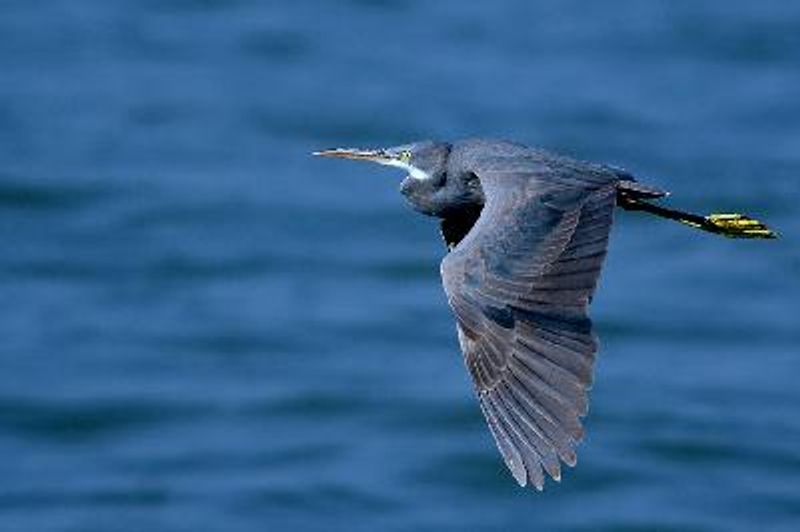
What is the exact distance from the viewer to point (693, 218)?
1147cm

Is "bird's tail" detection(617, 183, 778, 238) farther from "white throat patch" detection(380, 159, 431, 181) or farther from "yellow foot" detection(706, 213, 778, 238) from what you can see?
"white throat patch" detection(380, 159, 431, 181)

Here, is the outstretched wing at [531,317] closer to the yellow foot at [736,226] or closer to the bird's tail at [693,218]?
the bird's tail at [693,218]

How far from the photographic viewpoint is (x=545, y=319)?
999 centimetres

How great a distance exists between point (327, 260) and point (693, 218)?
7.17 m

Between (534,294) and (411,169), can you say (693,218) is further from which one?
(534,294)

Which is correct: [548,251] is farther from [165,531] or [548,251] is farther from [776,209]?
[776,209]

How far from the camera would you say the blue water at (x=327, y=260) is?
16.6 metres

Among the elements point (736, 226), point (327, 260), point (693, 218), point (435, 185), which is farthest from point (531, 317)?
point (327, 260)

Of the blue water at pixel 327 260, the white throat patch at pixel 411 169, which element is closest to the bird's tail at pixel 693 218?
the white throat patch at pixel 411 169

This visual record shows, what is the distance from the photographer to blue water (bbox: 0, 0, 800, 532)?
653 inches

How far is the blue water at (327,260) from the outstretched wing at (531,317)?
19.5ft

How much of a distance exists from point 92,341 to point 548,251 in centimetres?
796

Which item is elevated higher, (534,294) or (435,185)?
(435,185)

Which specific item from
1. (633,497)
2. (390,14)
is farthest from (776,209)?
(390,14)
